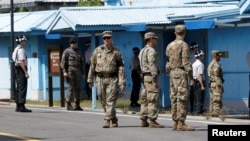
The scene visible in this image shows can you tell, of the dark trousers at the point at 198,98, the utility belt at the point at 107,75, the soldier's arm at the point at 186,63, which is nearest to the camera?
the soldier's arm at the point at 186,63

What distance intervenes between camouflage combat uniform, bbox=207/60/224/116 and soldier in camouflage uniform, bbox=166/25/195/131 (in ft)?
18.9

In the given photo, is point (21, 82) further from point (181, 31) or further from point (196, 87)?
point (181, 31)

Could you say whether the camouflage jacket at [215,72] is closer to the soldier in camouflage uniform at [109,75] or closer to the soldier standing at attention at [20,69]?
the soldier standing at attention at [20,69]

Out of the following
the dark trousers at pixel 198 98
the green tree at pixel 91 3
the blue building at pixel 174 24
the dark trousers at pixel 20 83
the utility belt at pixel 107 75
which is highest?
the green tree at pixel 91 3

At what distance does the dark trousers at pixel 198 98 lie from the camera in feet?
80.0

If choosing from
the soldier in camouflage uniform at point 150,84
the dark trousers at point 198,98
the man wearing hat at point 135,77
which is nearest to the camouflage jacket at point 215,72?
the dark trousers at point 198,98

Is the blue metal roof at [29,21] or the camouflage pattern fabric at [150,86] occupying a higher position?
the blue metal roof at [29,21]

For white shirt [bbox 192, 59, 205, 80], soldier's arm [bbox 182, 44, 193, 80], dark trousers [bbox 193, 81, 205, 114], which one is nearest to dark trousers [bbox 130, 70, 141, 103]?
dark trousers [bbox 193, 81, 205, 114]

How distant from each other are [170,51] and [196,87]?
785cm

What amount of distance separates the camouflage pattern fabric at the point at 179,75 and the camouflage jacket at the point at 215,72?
229 inches

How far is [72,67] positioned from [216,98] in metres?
4.29

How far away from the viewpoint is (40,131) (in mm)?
17000

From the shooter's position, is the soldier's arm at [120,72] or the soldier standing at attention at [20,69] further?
the soldier standing at attention at [20,69]

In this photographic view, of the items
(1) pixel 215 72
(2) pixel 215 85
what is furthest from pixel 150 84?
(2) pixel 215 85
